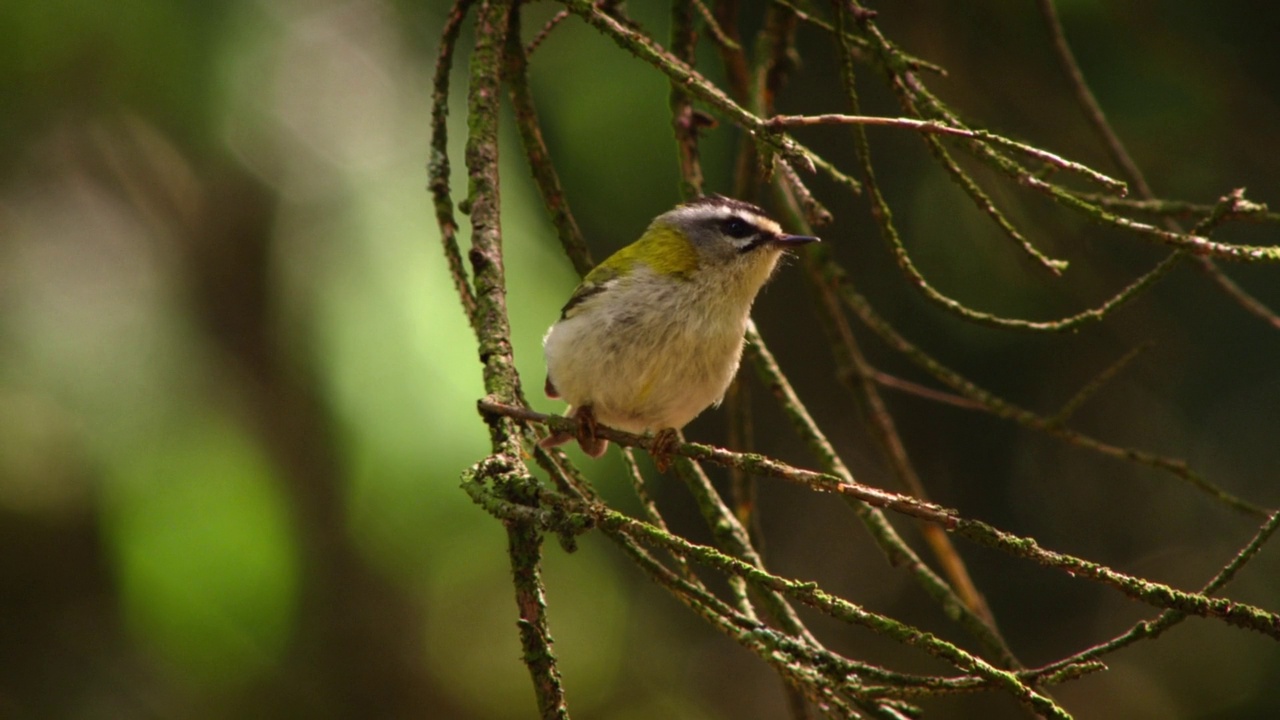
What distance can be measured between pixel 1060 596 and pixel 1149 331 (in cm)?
145

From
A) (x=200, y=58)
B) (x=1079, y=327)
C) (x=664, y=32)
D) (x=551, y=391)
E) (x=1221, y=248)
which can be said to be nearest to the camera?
(x=1221, y=248)

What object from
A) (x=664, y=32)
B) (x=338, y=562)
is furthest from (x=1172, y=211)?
(x=338, y=562)

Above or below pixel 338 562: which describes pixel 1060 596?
below

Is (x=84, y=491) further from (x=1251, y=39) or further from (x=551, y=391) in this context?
(x=1251, y=39)

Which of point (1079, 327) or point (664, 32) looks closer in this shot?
point (1079, 327)

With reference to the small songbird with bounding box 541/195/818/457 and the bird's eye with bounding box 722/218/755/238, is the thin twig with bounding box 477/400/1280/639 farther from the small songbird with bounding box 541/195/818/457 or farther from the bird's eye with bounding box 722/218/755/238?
the bird's eye with bounding box 722/218/755/238

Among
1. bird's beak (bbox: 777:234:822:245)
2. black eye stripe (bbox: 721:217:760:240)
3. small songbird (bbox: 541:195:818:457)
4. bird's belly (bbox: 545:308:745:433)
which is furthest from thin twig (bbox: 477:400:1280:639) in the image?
black eye stripe (bbox: 721:217:760:240)

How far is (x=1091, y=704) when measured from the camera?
392 centimetres

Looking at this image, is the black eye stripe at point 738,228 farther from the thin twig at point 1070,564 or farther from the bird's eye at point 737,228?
the thin twig at point 1070,564

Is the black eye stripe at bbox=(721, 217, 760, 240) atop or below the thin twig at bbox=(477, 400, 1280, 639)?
atop

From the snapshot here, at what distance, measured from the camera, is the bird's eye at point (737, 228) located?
224 centimetres

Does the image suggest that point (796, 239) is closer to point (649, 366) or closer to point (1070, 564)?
point (649, 366)

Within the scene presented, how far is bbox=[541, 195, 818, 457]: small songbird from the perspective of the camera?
2.02 metres

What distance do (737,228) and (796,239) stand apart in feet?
1.30
